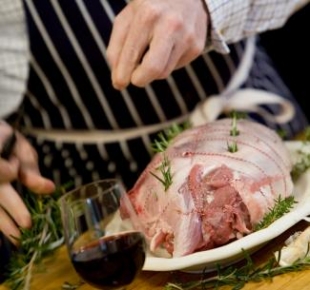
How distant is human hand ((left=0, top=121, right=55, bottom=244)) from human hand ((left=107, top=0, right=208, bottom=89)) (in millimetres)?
212

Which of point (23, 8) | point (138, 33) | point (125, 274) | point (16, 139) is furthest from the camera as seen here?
point (23, 8)

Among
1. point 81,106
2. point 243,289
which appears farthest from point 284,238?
point 81,106

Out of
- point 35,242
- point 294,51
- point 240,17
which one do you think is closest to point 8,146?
point 35,242

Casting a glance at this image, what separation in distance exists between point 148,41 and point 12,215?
0.96ft

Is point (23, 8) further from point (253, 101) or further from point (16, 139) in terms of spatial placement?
point (253, 101)

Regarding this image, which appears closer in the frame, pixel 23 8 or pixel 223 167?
pixel 223 167

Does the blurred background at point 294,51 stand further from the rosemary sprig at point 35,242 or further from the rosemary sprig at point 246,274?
the rosemary sprig at point 246,274

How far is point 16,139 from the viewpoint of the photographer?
3.38 ft

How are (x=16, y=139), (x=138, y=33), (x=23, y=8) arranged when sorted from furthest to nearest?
1. (x=23, y=8)
2. (x=16, y=139)
3. (x=138, y=33)

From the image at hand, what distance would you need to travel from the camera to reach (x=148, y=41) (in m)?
0.86

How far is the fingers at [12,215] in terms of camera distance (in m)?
0.93

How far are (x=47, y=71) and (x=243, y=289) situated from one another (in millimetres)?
594

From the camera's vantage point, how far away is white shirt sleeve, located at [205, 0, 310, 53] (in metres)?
0.97

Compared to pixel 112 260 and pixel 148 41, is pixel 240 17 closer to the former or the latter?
pixel 148 41
